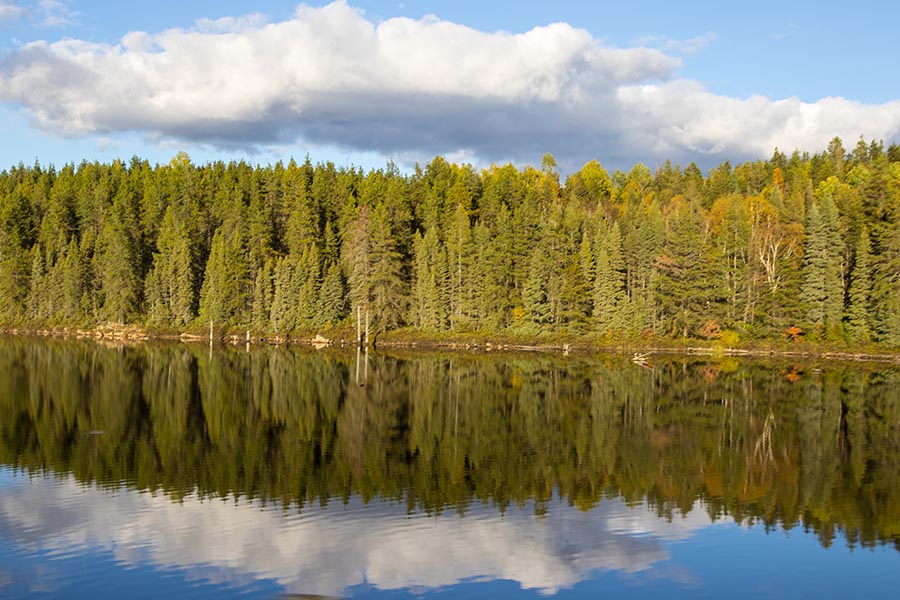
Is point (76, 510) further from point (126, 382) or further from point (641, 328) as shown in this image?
point (641, 328)

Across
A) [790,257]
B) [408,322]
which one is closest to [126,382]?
[408,322]

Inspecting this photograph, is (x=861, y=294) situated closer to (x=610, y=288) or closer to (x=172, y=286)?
(x=610, y=288)

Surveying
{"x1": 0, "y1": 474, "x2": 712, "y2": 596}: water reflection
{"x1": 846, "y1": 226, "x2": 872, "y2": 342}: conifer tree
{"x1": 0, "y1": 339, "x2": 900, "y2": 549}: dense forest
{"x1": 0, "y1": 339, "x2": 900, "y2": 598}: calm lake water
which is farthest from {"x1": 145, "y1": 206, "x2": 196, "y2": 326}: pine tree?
{"x1": 0, "y1": 474, "x2": 712, "y2": 596}: water reflection

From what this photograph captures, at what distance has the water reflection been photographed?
1977cm

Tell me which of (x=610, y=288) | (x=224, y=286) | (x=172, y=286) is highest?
(x=172, y=286)

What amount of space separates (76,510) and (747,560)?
18453 millimetres

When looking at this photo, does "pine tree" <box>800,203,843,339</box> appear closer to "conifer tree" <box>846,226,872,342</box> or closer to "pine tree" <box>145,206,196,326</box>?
"conifer tree" <box>846,226,872,342</box>

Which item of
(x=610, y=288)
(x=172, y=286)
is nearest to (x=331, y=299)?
(x=172, y=286)

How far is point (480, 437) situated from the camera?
121ft

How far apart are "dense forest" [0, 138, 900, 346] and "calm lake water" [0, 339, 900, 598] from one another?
39.9 metres

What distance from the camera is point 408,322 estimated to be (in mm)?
103750

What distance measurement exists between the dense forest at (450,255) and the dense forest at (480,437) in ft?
95.1

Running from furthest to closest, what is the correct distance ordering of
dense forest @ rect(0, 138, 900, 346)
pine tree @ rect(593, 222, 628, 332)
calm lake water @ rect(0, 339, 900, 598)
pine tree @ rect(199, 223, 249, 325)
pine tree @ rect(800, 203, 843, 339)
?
pine tree @ rect(199, 223, 249, 325), pine tree @ rect(593, 222, 628, 332), dense forest @ rect(0, 138, 900, 346), pine tree @ rect(800, 203, 843, 339), calm lake water @ rect(0, 339, 900, 598)

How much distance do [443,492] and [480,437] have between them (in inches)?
393
